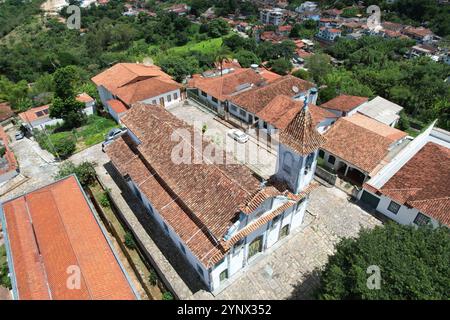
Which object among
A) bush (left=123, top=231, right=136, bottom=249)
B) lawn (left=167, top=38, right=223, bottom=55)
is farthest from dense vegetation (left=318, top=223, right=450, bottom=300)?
lawn (left=167, top=38, right=223, bottom=55)

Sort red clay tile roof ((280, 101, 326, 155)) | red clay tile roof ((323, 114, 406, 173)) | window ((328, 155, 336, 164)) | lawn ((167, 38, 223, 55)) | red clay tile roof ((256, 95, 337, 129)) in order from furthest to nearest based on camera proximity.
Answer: lawn ((167, 38, 223, 55))
red clay tile roof ((256, 95, 337, 129))
window ((328, 155, 336, 164))
red clay tile roof ((323, 114, 406, 173))
red clay tile roof ((280, 101, 326, 155))

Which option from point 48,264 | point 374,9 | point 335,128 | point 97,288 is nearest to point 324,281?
point 97,288

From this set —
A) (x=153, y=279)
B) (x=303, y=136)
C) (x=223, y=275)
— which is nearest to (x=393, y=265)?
(x=303, y=136)

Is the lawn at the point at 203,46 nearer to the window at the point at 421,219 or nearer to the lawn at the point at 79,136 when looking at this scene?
the lawn at the point at 79,136

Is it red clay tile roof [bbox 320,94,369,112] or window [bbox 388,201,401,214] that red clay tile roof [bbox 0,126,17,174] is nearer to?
window [bbox 388,201,401,214]

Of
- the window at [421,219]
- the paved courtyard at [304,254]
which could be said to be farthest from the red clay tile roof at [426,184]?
the paved courtyard at [304,254]
